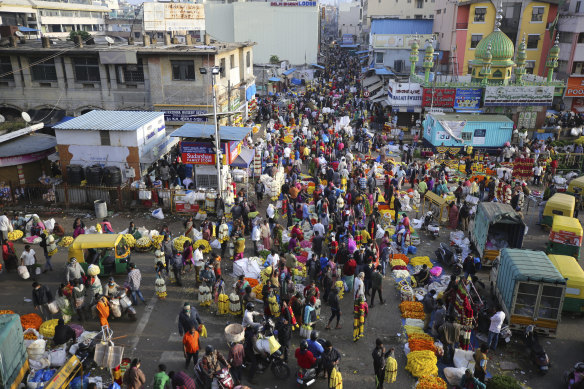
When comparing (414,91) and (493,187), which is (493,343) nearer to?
(493,187)

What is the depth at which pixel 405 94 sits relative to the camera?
108 feet

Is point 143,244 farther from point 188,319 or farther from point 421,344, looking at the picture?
point 421,344

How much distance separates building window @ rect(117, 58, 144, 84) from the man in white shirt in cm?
2482

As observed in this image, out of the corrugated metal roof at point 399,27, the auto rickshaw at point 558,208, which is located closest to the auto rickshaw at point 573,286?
the auto rickshaw at point 558,208

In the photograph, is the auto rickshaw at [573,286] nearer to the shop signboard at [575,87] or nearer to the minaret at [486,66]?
the minaret at [486,66]

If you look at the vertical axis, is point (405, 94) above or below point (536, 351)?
above

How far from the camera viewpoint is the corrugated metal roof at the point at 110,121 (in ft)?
67.7

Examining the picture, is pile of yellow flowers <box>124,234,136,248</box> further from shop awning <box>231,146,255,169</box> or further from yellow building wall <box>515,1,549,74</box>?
yellow building wall <box>515,1,549,74</box>

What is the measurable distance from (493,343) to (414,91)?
24.1 metres

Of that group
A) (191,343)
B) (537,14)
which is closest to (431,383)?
(191,343)

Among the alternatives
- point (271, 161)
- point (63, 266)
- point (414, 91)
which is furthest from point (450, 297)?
point (414, 91)

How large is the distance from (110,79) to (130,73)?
4.66ft

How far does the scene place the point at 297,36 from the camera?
5825 centimetres

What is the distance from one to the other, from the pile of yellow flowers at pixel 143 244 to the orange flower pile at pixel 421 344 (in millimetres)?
10048
